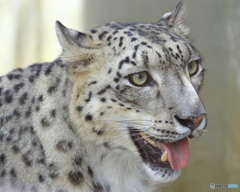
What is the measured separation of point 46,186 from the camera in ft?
10.1

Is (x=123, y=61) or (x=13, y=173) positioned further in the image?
(x=13, y=173)

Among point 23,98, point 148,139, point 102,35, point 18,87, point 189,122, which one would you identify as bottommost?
point 148,139

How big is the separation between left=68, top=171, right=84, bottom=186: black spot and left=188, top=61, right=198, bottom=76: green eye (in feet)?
3.99

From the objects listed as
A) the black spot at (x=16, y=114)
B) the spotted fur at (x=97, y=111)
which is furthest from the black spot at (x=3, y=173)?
the black spot at (x=16, y=114)

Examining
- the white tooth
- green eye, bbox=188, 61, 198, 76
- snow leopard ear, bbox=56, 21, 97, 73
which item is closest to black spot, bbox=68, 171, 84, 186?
the white tooth

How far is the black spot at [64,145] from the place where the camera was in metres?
3.16

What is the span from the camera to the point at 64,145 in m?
3.17

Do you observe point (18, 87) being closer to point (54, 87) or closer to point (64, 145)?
point (54, 87)

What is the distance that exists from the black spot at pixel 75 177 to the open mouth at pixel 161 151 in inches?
20.0

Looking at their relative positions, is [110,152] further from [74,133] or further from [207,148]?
[207,148]

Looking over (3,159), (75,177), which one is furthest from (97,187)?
(3,159)

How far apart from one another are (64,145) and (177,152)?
89 centimetres

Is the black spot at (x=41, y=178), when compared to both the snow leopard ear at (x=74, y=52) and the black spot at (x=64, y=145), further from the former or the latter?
the snow leopard ear at (x=74, y=52)

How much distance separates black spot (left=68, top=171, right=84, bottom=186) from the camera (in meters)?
3.10
